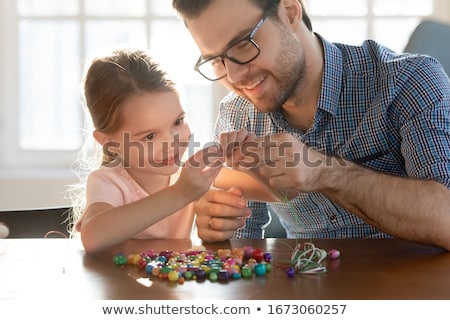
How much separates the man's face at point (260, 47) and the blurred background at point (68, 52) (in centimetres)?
135

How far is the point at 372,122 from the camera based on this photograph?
187cm

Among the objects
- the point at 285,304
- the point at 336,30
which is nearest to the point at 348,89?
the point at 285,304

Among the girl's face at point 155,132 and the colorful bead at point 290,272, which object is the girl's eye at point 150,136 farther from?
the colorful bead at point 290,272

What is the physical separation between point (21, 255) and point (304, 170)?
2.03 ft

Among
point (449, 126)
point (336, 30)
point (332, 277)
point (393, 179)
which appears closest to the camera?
point (332, 277)

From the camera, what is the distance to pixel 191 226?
1.96 m

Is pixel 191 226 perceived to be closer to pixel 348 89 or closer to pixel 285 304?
pixel 348 89

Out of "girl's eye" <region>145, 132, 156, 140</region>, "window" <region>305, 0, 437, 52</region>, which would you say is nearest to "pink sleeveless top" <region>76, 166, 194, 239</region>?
"girl's eye" <region>145, 132, 156, 140</region>

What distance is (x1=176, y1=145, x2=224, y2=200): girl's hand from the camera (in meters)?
1.55

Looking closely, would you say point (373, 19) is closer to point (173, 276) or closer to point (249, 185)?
point (249, 185)

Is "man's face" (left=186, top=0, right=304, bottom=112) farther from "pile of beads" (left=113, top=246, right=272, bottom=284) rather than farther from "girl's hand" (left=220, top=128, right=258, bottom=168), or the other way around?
"pile of beads" (left=113, top=246, right=272, bottom=284)

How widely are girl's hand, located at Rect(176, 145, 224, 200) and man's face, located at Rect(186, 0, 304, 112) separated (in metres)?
0.38

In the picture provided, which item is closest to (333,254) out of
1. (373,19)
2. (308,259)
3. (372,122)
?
(308,259)

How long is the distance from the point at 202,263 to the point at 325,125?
0.75m
